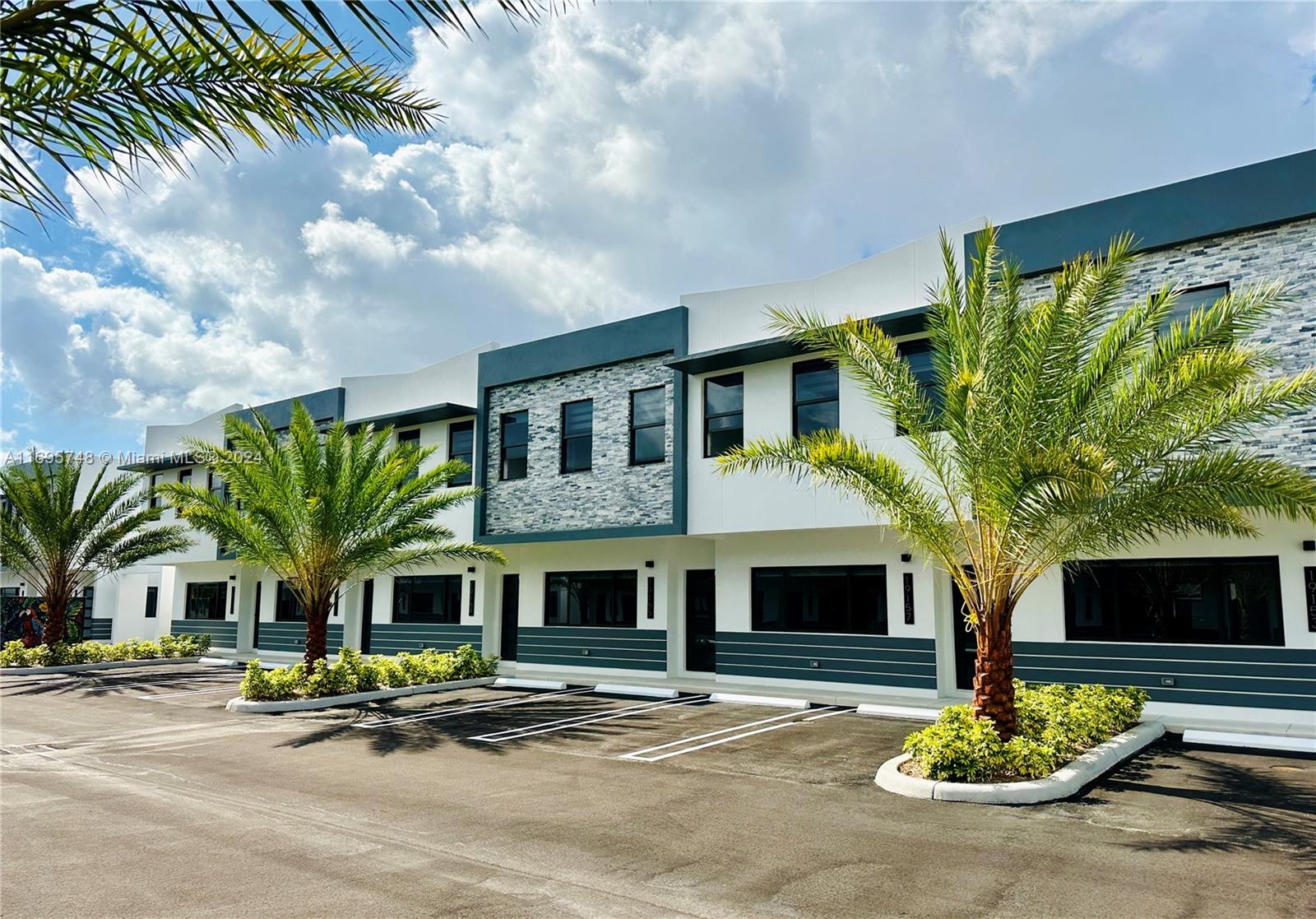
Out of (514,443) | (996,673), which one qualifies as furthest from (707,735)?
(514,443)

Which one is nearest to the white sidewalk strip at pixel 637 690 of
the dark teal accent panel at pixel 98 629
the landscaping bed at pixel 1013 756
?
the landscaping bed at pixel 1013 756

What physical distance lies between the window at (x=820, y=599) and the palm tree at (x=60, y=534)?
18750mm

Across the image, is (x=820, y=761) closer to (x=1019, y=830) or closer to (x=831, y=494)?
(x=1019, y=830)

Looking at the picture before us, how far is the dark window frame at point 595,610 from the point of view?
21.5m

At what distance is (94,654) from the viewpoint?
28.2m

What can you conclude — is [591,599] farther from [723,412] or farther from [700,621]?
[723,412]

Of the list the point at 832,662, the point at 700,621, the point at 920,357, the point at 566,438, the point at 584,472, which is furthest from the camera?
the point at 566,438

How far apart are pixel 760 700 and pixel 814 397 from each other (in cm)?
597

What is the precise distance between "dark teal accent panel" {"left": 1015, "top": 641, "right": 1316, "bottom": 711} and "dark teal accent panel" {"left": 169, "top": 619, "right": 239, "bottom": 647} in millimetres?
25198

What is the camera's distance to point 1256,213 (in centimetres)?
1305

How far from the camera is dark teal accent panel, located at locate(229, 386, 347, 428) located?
27781mm

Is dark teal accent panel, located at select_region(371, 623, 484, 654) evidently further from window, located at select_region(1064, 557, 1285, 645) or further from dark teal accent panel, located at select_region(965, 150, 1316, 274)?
dark teal accent panel, located at select_region(965, 150, 1316, 274)

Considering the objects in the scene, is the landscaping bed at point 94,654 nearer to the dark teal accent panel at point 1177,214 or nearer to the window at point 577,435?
the window at point 577,435

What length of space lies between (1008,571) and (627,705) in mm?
8826
